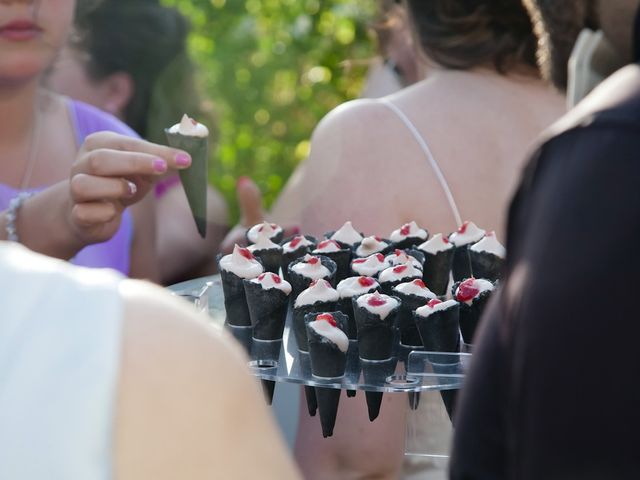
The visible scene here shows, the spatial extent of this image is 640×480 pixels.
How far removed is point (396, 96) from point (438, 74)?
156 millimetres

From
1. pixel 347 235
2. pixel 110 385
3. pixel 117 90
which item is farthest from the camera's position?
→ pixel 117 90

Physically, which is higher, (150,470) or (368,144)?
(150,470)

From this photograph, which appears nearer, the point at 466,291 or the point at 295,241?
the point at 466,291

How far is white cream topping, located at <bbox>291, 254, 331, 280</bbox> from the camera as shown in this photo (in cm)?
213

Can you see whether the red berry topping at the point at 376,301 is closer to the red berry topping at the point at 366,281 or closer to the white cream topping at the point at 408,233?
the red berry topping at the point at 366,281

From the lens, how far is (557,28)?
8.29ft

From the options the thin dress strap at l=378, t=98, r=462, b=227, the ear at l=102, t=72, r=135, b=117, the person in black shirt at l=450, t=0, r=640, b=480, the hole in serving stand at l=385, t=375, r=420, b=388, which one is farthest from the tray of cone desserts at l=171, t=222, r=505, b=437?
the ear at l=102, t=72, r=135, b=117

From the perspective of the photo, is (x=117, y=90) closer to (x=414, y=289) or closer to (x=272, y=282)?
(x=272, y=282)

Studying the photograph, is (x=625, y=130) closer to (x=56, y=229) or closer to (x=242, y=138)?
(x=56, y=229)

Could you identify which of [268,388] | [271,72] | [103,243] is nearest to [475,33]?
[103,243]

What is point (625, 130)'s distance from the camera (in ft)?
3.36

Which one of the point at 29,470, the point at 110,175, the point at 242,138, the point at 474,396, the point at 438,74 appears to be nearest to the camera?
the point at 29,470

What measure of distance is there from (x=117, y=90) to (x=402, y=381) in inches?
108

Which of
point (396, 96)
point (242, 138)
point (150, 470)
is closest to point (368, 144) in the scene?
point (396, 96)
